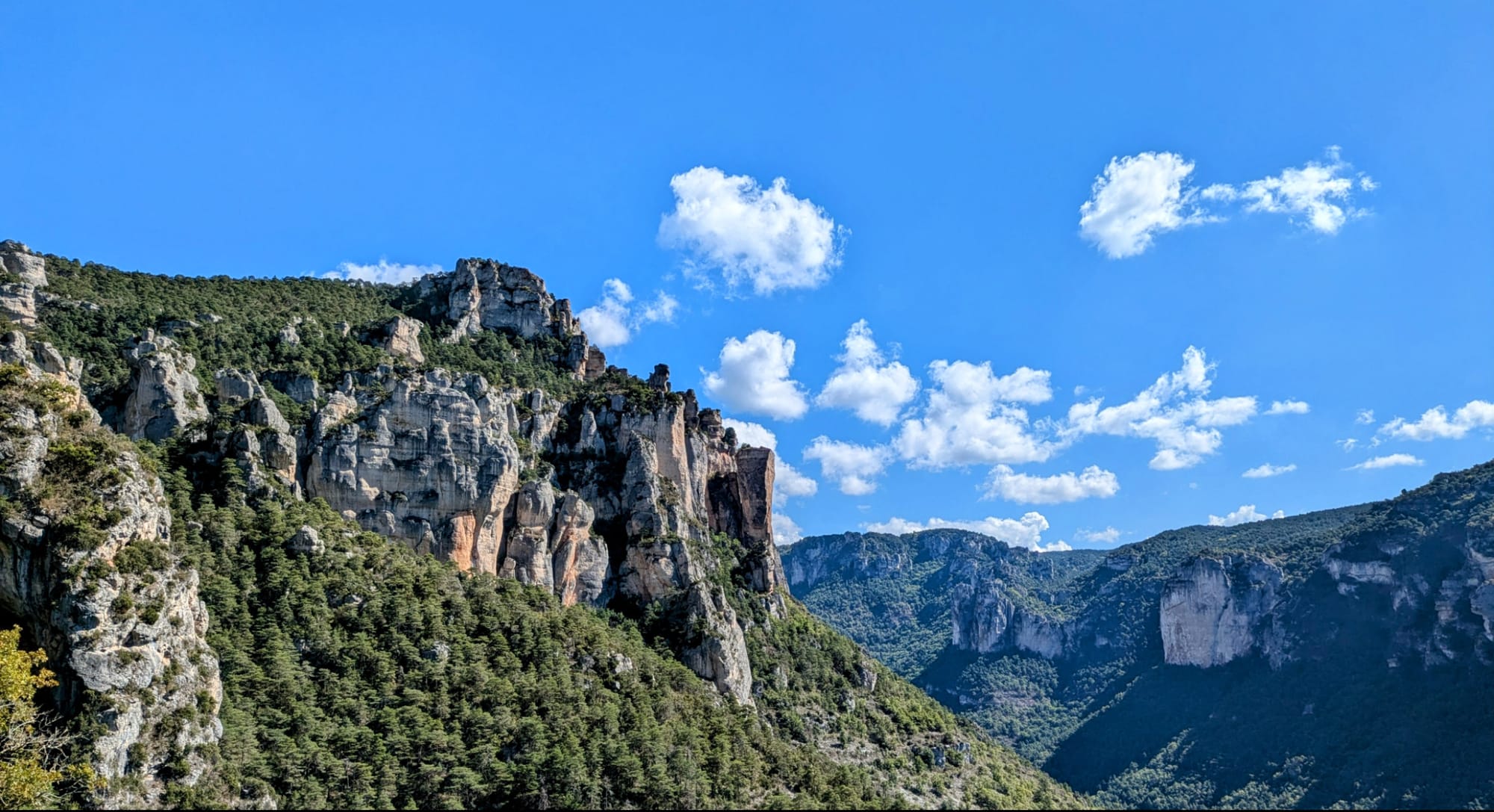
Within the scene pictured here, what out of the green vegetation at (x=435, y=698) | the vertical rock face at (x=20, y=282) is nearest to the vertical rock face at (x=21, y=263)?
the vertical rock face at (x=20, y=282)

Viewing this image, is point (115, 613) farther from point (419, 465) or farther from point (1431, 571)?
point (1431, 571)

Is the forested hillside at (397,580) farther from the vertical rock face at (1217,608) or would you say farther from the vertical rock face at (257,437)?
the vertical rock face at (1217,608)

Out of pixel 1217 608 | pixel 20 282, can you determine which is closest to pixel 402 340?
pixel 20 282

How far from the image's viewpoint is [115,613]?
40.5 metres

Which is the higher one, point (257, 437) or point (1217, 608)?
point (257, 437)

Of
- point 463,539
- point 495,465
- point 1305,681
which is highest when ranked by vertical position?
point 495,465

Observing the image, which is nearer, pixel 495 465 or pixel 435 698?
pixel 435 698

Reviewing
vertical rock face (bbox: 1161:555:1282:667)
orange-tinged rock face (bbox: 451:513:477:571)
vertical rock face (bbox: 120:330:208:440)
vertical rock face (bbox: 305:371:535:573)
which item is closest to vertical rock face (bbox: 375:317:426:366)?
vertical rock face (bbox: 305:371:535:573)

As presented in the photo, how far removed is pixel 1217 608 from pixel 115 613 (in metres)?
183

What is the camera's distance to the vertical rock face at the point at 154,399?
214 feet

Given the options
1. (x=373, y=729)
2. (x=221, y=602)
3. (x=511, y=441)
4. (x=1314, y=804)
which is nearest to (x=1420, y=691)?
(x=1314, y=804)

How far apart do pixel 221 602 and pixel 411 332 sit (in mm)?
48192

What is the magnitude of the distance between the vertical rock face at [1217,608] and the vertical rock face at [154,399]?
177m

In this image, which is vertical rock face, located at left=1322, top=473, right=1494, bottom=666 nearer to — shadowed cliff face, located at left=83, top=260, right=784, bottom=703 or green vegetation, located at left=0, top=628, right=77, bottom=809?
shadowed cliff face, located at left=83, top=260, right=784, bottom=703
